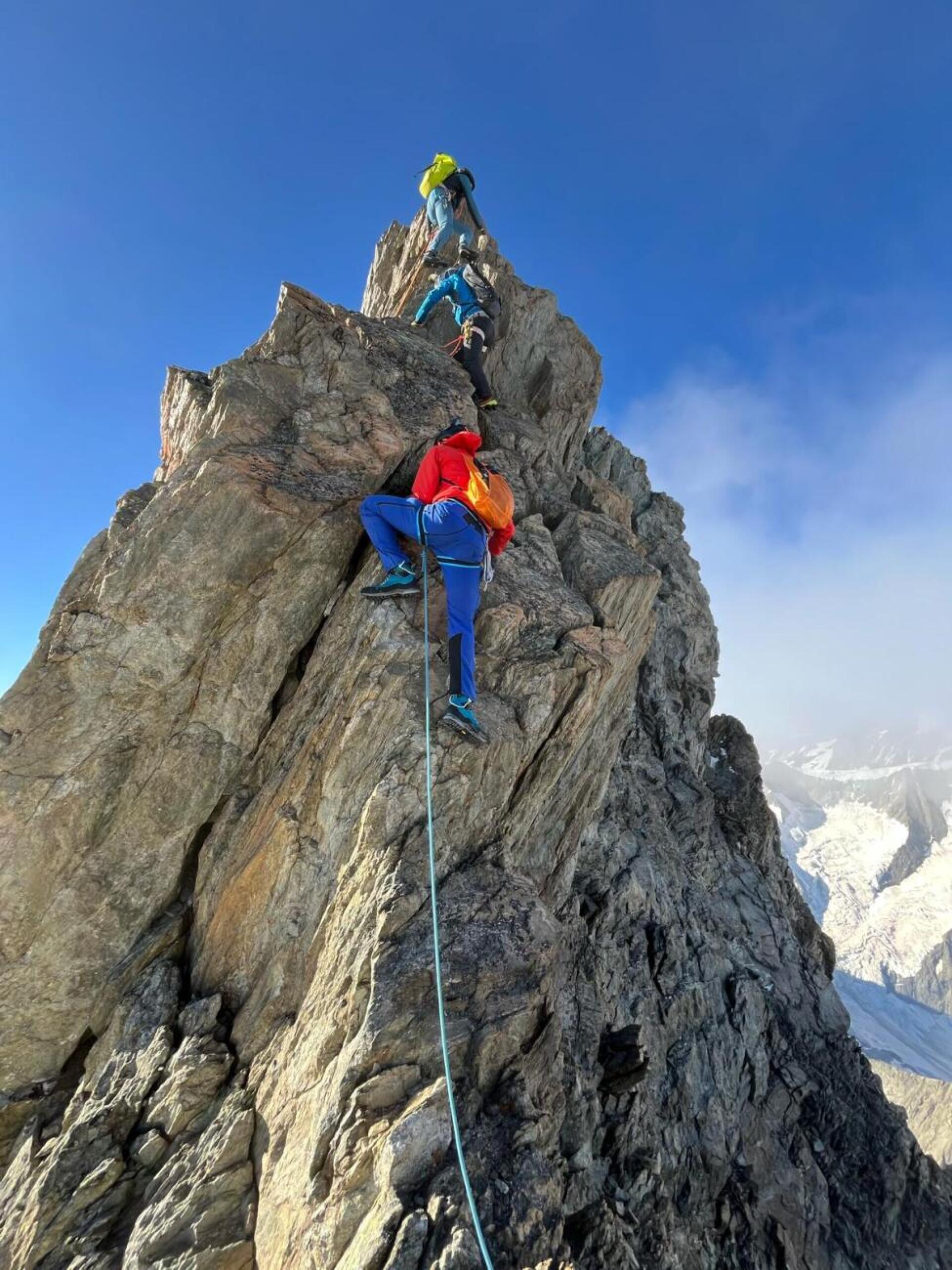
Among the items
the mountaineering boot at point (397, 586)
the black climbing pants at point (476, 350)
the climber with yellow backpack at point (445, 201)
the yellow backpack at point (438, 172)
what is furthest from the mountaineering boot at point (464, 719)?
the yellow backpack at point (438, 172)

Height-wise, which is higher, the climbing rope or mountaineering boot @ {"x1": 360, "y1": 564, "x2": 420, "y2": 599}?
mountaineering boot @ {"x1": 360, "y1": 564, "x2": 420, "y2": 599}

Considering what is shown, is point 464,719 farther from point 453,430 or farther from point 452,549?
point 453,430

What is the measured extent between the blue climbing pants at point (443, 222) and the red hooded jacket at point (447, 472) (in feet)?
34.6

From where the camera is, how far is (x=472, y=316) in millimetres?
13719

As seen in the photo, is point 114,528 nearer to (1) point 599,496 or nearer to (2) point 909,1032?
(1) point 599,496

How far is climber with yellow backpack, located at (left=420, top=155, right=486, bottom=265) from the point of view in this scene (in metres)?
16.8

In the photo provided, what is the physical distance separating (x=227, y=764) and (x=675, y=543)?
1852 centimetres

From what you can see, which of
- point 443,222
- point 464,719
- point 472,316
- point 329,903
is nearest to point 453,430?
point 464,719

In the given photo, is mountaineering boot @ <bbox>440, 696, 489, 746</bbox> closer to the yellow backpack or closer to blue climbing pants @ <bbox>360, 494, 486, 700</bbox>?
blue climbing pants @ <bbox>360, 494, 486, 700</bbox>

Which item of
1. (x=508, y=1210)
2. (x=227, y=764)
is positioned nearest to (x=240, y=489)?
(x=227, y=764)

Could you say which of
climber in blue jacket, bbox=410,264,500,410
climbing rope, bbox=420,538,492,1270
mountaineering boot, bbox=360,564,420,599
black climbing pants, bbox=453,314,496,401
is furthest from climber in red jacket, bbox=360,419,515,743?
climber in blue jacket, bbox=410,264,500,410

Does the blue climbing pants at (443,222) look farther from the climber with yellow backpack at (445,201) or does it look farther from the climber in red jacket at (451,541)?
Result: the climber in red jacket at (451,541)

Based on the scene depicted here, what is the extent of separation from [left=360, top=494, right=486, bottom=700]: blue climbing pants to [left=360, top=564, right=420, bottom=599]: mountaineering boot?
0.10 meters

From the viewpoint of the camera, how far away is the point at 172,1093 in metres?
7.04
